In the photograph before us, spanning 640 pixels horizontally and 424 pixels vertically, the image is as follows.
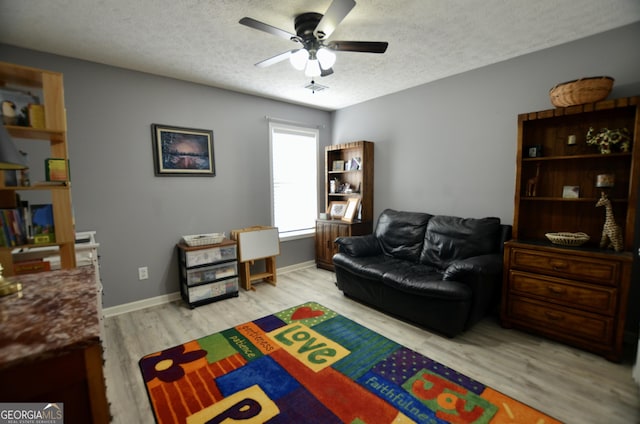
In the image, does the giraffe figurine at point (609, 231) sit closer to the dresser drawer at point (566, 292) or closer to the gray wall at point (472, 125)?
the gray wall at point (472, 125)

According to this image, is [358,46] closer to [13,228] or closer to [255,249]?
[13,228]

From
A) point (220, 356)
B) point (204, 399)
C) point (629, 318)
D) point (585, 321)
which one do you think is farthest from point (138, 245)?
point (629, 318)

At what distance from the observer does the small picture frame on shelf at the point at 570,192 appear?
8.04ft

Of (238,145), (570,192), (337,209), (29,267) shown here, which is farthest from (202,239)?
(570,192)

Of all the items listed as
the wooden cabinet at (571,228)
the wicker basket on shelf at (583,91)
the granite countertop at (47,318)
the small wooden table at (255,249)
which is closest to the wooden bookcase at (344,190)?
the small wooden table at (255,249)

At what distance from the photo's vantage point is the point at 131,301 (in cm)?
304

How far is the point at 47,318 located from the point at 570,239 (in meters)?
3.22

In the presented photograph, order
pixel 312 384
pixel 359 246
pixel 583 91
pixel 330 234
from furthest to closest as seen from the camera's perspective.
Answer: pixel 330 234 → pixel 359 246 → pixel 583 91 → pixel 312 384

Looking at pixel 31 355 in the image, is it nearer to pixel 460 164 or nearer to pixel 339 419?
pixel 339 419

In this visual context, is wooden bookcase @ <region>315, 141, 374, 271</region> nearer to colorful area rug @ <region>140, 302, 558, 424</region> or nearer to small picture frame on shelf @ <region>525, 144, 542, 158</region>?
colorful area rug @ <region>140, 302, 558, 424</region>

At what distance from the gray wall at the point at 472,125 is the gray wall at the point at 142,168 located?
1839 mm

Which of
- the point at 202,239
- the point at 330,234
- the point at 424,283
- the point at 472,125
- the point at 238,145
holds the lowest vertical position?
the point at 424,283

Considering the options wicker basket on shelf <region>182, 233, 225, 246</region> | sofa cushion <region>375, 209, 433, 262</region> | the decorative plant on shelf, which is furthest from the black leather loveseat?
wicker basket on shelf <region>182, 233, 225, 246</region>

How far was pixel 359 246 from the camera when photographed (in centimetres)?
336
